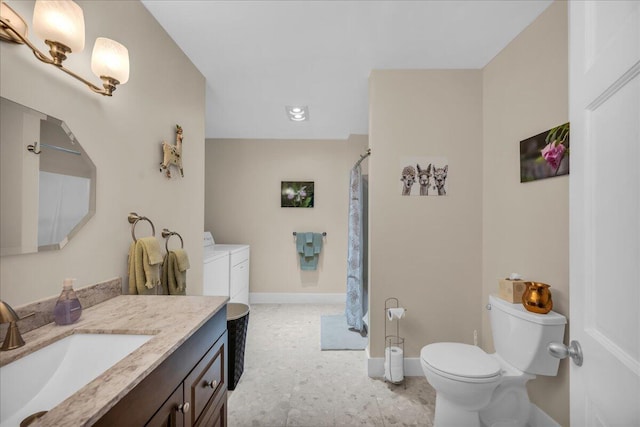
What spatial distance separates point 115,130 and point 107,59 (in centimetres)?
33

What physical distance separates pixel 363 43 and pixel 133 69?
54.5 inches

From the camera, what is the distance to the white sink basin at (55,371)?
2.46ft

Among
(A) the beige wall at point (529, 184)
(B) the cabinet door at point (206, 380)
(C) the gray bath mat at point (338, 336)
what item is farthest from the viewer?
(C) the gray bath mat at point (338, 336)

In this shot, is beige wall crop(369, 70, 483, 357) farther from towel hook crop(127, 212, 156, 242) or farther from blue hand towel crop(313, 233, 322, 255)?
blue hand towel crop(313, 233, 322, 255)

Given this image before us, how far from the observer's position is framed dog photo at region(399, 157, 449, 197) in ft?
7.42

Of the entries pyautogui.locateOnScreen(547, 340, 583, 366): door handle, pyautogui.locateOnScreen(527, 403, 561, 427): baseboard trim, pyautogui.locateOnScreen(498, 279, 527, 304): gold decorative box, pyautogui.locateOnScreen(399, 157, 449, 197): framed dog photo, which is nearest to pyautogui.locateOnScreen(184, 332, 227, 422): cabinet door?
pyautogui.locateOnScreen(547, 340, 583, 366): door handle

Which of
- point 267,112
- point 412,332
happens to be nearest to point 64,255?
point 412,332

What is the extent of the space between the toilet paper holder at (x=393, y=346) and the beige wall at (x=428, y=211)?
43 mm

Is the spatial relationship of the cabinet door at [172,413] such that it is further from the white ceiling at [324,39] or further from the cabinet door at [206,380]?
the white ceiling at [324,39]

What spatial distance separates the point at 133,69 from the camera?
1510 mm

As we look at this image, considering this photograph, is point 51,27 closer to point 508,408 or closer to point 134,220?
point 134,220

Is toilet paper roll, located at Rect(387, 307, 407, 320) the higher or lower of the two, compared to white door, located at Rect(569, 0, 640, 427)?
lower

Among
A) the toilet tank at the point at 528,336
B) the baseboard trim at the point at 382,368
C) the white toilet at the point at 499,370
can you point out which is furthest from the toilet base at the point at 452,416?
the baseboard trim at the point at 382,368

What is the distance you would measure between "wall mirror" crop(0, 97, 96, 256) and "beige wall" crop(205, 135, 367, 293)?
9.66ft
